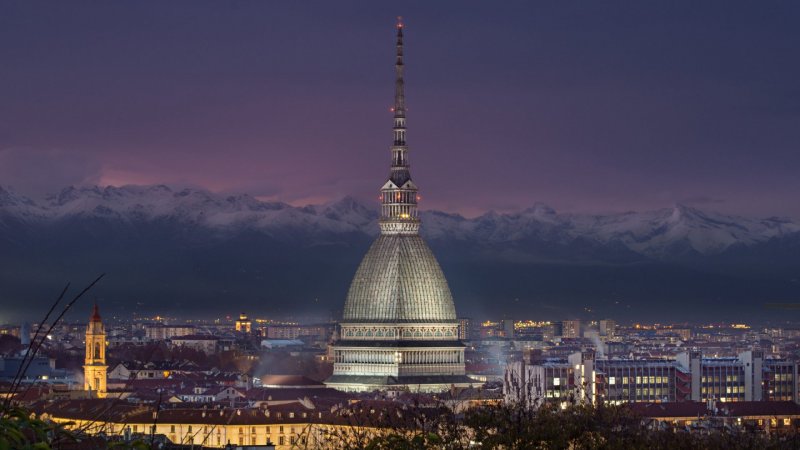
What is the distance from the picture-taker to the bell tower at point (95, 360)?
383 ft

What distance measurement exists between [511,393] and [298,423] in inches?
567

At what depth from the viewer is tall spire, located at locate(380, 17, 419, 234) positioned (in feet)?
408

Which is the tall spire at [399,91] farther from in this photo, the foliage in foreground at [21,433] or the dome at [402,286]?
the foliage in foreground at [21,433]

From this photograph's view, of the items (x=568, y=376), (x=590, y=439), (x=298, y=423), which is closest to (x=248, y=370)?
(x=568, y=376)

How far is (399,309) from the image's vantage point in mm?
122625

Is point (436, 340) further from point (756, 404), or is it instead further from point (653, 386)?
point (756, 404)

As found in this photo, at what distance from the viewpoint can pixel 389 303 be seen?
403 ft

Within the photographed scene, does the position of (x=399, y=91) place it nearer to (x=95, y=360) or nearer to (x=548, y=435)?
(x=95, y=360)

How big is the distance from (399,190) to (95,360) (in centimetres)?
2057

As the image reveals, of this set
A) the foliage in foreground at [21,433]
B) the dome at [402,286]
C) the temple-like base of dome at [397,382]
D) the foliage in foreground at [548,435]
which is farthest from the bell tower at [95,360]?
the foliage in foreground at [21,433]

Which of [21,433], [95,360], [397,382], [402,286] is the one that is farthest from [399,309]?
[21,433]

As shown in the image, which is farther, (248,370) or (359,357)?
(248,370)

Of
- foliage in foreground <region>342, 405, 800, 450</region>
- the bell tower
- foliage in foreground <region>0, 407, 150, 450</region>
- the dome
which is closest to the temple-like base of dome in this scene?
the dome

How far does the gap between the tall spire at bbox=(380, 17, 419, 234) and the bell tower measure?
58.4 ft
